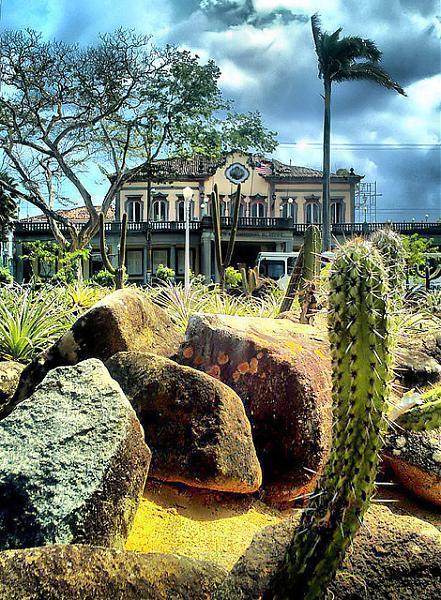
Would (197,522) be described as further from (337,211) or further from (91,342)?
(337,211)

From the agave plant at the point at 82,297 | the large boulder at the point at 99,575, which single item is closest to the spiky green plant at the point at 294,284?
the agave plant at the point at 82,297

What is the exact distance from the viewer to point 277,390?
2.06 m

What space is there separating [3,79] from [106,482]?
49.4 feet

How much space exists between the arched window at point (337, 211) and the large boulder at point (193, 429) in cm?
2679

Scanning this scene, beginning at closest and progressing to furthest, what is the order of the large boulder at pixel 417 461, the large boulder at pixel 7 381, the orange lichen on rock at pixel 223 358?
1. the large boulder at pixel 417 461
2. the orange lichen on rock at pixel 223 358
3. the large boulder at pixel 7 381

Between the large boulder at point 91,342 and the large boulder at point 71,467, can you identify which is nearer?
the large boulder at point 71,467

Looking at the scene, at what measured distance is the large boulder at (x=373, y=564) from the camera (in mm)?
1168

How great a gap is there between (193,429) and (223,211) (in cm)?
2676

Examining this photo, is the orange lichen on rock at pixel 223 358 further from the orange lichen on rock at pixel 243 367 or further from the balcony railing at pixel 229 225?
the balcony railing at pixel 229 225

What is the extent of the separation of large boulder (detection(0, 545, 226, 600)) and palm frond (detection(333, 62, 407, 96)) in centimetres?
1668

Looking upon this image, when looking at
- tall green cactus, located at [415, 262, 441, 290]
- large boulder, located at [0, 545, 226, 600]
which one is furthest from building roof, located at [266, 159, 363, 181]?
large boulder, located at [0, 545, 226, 600]

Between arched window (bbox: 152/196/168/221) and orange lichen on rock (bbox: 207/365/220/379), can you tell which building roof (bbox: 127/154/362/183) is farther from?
orange lichen on rock (bbox: 207/365/220/379)

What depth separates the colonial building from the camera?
25422mm

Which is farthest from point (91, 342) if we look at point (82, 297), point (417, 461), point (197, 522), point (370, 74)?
point (370, 74)
